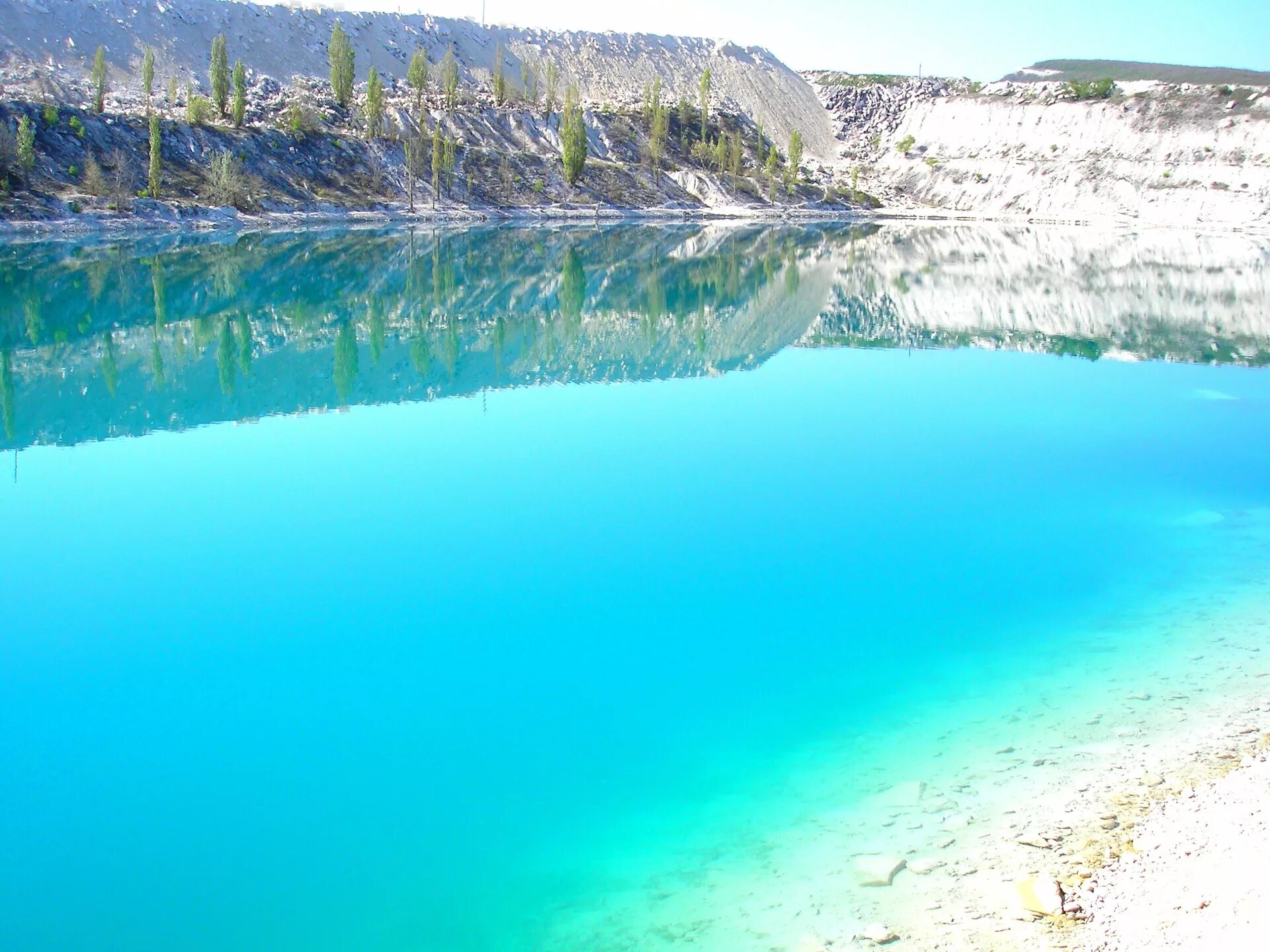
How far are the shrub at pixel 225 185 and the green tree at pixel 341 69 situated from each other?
63.6ft

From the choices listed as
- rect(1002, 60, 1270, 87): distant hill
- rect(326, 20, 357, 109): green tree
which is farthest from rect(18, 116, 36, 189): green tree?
rect(1002, 60, 1270, 87): distant hill

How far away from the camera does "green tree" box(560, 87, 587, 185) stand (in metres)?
74.2

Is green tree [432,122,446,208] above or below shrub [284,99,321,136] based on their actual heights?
below

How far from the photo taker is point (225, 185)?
55.4 metres

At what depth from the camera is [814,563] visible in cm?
1345

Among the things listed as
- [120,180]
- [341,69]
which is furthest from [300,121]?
[120,180]

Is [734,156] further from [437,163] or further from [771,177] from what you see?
[437,163]

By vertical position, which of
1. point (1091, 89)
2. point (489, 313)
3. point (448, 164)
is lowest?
point (489, 313)

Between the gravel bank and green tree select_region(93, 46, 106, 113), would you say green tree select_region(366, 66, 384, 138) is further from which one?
the gravel bank

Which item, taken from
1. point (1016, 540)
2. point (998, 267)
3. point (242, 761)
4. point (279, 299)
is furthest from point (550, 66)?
point (242, 761)

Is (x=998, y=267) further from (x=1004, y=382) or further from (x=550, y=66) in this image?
(x=550, y=66)

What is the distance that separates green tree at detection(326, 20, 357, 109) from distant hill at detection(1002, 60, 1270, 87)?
242 ft

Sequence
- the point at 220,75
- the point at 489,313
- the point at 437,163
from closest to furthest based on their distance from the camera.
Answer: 1. the point at 489,313
2. the point at 220,75
3. the point at 437,163

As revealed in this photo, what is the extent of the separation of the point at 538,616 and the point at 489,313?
78.9ft
